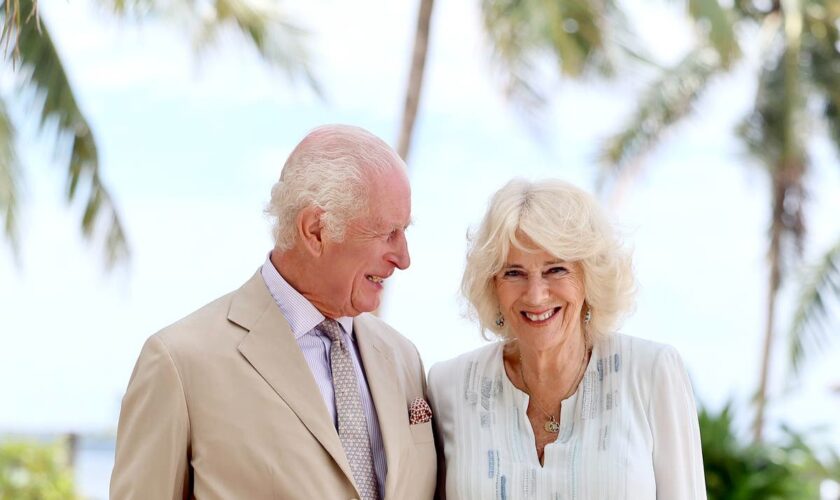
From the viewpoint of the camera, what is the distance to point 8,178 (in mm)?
8969

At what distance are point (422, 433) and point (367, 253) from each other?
0.58 metres

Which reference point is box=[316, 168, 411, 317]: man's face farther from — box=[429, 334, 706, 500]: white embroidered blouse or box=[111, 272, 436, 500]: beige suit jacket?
box=[429, 334, 706, 500]: white embroidered blouse

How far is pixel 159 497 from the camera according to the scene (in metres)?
3.06

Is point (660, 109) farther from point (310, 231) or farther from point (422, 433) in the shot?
point (310, 231)

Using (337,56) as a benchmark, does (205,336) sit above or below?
below

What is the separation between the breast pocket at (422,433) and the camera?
3507 millimetres

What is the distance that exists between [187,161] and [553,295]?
2844 inches

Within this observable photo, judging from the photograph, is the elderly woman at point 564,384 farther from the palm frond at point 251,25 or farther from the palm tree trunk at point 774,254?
the palm tree trunk at point 774,254

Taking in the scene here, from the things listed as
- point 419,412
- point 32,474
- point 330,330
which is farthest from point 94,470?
point 330,330

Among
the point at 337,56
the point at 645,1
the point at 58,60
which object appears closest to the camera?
the point at 58,60

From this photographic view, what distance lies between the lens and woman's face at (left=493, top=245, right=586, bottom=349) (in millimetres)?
3428

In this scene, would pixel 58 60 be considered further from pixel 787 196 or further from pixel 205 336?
pixel 787 196

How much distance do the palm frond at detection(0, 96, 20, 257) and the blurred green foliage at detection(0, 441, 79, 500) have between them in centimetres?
200

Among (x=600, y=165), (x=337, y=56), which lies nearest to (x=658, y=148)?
(x=600, y=165)
